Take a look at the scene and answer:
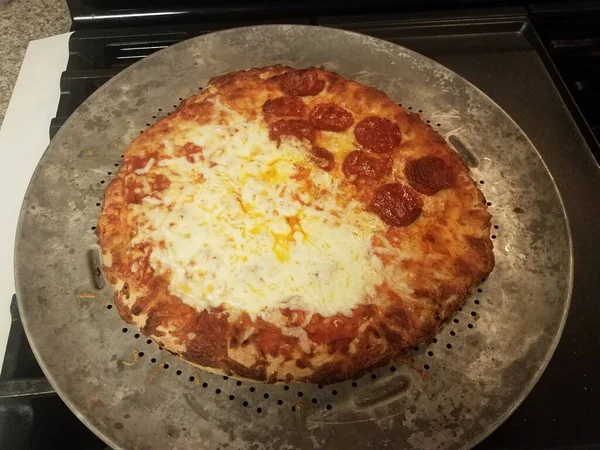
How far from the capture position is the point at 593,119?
229 cm

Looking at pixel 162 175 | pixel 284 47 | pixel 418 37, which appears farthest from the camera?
pixel 418 37

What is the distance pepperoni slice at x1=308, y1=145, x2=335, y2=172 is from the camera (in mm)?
1758

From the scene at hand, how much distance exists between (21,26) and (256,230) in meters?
1.95

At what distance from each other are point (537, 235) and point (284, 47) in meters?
1.26

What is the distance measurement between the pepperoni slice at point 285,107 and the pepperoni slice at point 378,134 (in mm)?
215

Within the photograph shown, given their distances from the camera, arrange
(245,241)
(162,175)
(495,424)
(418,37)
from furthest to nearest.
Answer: (418,37), (162,175), (245,241), (495,424)

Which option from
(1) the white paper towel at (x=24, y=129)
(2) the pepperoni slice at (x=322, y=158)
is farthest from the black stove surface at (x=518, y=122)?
(2) the pepperoni slice at (x=322, y=158)

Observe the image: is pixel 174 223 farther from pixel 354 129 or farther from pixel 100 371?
pixel 354 129

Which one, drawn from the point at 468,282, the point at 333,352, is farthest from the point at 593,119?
the point at 333,352

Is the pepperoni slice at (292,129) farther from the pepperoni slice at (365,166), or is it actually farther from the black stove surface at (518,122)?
the black stove surface at (518,122)

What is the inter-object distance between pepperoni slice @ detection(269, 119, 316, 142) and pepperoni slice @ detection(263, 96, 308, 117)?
0.15 ft

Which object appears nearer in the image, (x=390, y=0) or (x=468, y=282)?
(x=468, y=282)

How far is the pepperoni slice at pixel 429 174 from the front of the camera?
1.74 meters

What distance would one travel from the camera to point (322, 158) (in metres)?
1.77
